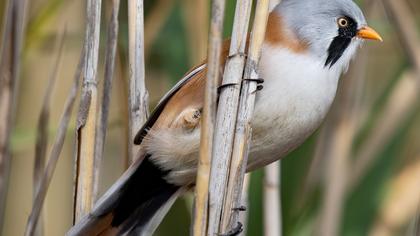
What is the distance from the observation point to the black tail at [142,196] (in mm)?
1944

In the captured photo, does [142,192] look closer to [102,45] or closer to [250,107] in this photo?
[250,107]

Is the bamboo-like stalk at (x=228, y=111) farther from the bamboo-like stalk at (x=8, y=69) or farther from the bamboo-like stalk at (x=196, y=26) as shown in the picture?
the bamboo-like stalk at (x=196, y=26)

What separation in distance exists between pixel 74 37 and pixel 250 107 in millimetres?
1231

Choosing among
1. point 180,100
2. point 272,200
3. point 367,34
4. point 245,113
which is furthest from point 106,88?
point 367,34

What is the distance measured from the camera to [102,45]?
8.93 ft

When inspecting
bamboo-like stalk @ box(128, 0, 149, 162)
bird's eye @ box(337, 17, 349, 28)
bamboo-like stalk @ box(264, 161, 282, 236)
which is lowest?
bamboo-like stalk @ box(264, 161, 282, 236)

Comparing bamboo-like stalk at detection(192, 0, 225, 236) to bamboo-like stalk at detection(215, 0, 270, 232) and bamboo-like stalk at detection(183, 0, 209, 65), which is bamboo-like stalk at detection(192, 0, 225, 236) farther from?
bamboo-like stalk at detection(183, 0, 209, 65)

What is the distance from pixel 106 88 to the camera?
1.89m

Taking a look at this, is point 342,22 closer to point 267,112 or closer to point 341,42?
point 341,42

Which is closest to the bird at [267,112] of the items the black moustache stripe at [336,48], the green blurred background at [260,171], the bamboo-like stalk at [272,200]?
the black moustache stripe at [336,48]

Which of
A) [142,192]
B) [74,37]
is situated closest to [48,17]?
[74,37]

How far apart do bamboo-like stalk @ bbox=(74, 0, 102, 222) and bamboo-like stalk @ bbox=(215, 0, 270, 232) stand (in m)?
0.34

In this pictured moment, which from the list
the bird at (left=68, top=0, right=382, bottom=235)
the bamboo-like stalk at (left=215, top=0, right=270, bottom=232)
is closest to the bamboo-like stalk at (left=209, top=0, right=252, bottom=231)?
the bamboo-like stalk at (left=215, top=0, right=270, bottom=232)

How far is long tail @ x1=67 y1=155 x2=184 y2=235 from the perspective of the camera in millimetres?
1854
